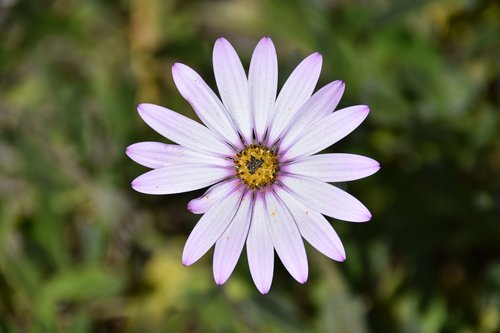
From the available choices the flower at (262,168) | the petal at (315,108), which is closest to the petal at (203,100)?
the flower at (262,168)

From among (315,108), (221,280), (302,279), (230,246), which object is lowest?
(302,279)

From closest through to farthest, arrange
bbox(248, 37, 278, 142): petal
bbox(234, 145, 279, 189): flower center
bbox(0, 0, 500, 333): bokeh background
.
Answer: bbox(248, 37, 278, 142): petal
bbox(234, 145, 279, 189): flower center
bbox(0, 0, 500, 333): bokeh background

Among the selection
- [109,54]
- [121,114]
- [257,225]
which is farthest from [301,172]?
[109,54]

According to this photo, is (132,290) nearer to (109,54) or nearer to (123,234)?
(123,234)

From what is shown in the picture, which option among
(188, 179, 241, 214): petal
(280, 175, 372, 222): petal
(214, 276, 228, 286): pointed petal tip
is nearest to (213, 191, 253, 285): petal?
(214, 276, 228, 286): pointed petal tip

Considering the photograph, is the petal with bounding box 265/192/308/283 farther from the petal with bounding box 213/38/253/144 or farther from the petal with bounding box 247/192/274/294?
the petal with bounding box 213/38/253/144

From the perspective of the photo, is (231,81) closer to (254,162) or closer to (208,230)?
(254,162)

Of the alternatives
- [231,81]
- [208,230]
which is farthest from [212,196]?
[231,81]
